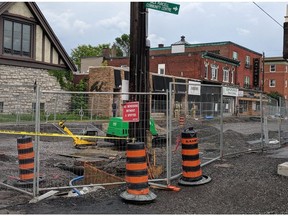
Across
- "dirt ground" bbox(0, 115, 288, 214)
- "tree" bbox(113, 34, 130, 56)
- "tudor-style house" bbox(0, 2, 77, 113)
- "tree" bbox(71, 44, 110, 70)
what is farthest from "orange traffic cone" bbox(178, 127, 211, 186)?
"tree" bbox(113, 34, 130, 56)

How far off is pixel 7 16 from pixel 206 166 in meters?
21.3

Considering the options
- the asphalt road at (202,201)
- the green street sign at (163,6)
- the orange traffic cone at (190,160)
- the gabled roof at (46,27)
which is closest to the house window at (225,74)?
the gabled roof at (46,27)

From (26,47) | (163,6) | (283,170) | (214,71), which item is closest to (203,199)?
(283,170)

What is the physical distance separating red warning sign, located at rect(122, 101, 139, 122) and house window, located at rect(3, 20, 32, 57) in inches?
832

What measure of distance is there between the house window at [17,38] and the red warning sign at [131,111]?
21137mm

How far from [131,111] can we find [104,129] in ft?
20.1

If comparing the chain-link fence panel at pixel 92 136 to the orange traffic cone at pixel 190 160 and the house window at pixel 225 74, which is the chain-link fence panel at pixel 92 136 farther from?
the house window at pixel 225 74

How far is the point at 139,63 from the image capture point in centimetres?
854

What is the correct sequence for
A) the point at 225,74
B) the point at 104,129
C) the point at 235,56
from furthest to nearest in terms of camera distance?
the point at 235,56
the point at 225,74
the point at 104,129

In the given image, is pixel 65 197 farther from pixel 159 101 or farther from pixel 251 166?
pixel 251 166

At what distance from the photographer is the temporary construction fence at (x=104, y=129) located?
7.68m

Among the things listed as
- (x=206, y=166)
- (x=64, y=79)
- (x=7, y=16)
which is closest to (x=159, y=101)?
(x=206, y=166)

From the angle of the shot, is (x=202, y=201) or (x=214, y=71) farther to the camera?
(x=214, y=71)

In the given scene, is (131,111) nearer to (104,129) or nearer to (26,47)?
(104,129)
